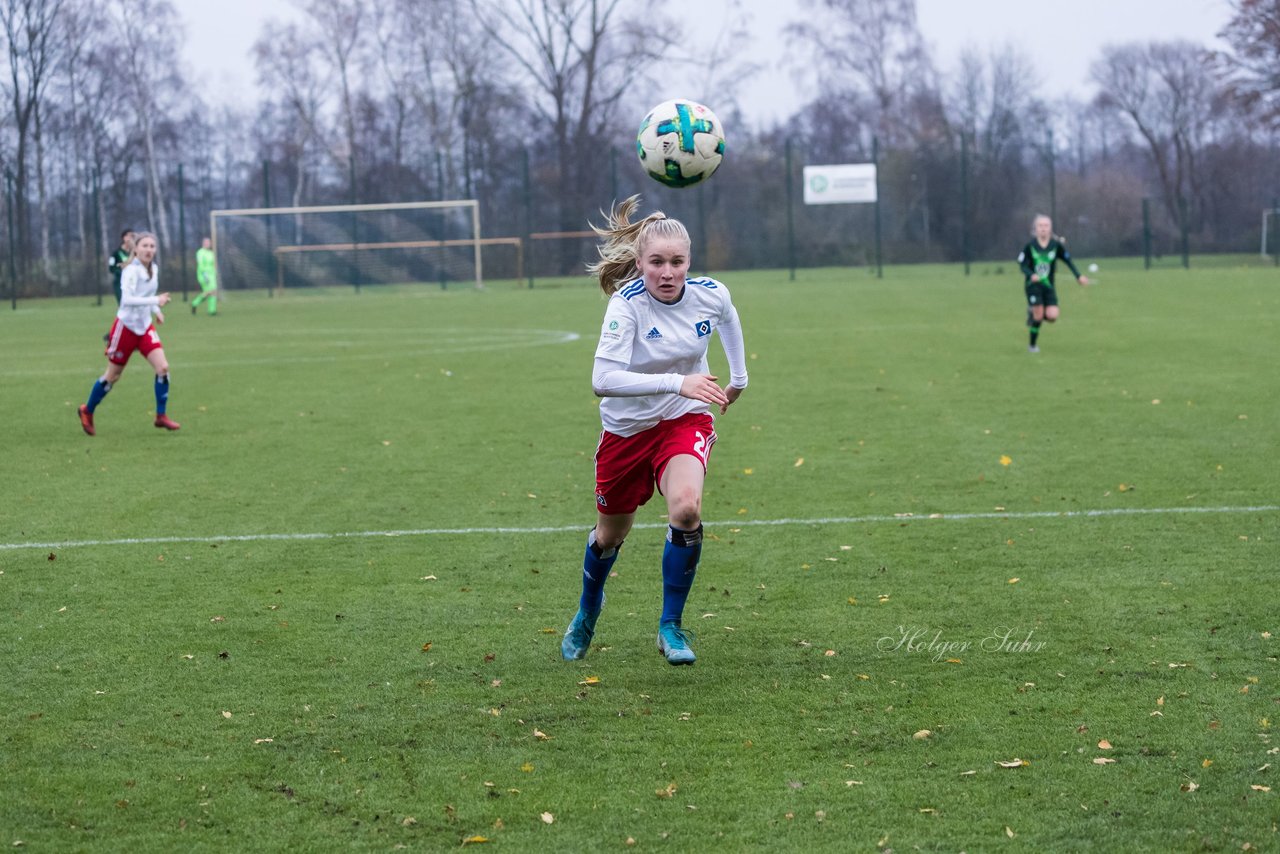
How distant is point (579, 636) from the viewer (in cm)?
584

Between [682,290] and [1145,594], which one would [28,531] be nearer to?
[682,290]

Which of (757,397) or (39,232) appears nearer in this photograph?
(757,397)

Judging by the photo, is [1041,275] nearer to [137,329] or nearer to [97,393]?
[137,329]

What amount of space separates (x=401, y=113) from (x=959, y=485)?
180 ft

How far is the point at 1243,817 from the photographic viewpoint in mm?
3982

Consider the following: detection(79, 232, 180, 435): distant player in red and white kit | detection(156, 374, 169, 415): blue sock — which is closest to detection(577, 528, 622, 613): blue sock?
detection(79, 232, 180, 435): distant player in red and white kit

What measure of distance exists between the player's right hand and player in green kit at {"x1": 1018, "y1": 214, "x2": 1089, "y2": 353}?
14.0 m

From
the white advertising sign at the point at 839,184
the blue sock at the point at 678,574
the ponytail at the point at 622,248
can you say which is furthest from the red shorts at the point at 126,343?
the white advertising sign at the point at 839,184

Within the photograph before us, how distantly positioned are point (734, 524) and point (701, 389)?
131 inches

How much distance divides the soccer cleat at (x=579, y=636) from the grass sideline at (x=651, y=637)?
115 millimetres

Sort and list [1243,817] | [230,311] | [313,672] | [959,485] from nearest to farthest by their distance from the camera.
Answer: [1243,817], [313,672], [959,485], [230,311]

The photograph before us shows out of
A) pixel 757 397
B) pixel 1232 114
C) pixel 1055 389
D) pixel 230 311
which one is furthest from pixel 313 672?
pixel 1232 114

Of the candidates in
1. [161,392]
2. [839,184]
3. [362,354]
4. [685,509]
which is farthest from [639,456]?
[839,184]

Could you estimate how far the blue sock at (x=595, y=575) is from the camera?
5.89 meters
